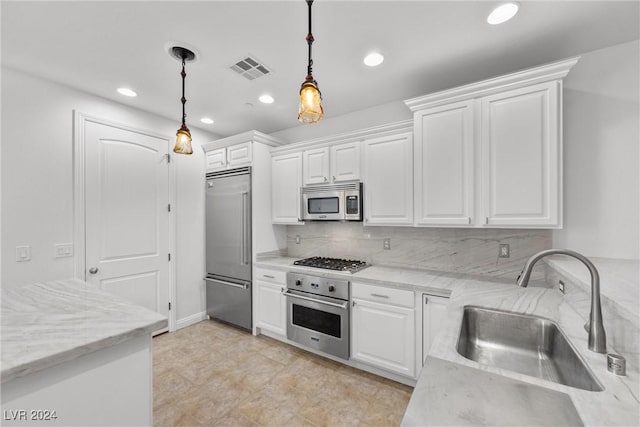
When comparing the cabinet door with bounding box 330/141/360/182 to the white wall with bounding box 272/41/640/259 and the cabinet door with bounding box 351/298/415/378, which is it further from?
the white wall with bounding box 272/41/640/259

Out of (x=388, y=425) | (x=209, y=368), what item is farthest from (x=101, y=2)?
(x=388, y=425)

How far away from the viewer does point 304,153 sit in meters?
3.04

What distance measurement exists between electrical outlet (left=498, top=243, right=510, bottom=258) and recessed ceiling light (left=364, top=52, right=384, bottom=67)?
1854 millimetres

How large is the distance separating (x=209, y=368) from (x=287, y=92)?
277 cm

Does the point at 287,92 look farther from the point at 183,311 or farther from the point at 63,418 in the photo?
the point at 183,311

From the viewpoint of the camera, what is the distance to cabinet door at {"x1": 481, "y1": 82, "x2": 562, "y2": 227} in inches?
69.3

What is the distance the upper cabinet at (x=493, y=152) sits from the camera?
5.81 ft

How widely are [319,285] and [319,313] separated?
0.28 metres

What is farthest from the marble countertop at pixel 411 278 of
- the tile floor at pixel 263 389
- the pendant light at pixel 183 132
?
the pendant light at pixel 183 132

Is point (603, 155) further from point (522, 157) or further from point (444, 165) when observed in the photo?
point (444, 165)

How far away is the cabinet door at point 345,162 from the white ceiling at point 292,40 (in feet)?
1.81

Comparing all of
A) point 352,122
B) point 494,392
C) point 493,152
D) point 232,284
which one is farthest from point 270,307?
point 493,152

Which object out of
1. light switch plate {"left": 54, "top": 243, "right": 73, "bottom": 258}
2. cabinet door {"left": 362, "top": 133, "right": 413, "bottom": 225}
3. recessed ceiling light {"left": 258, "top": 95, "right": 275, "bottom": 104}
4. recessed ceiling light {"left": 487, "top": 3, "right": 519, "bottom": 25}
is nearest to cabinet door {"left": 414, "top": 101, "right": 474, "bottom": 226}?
cabinet door {"left": 362, "top": 133, "right": 413, "bottom": 225}

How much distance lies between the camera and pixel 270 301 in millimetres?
2943
